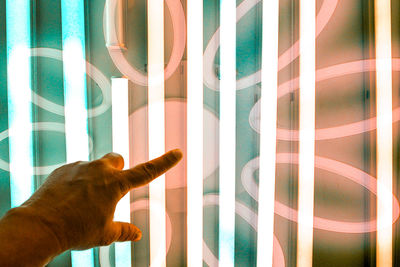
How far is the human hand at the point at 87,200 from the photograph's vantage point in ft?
1.60

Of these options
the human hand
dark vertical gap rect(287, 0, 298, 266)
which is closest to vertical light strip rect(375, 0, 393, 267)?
dark vertical gap rect(287, 0, 298, 266)

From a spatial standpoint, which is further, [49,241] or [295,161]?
[295,161]

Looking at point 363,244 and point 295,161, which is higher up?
point 295,161

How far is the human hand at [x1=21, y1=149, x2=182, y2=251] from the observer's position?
19.2 inches

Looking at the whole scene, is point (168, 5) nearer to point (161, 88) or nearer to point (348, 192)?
point (161, 88)

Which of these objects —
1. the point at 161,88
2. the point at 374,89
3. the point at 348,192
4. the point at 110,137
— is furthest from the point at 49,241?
the point at 374,89

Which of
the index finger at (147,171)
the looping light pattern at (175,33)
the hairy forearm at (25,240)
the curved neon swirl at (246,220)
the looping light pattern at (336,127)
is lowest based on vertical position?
the curved neon swirl at (246,220)

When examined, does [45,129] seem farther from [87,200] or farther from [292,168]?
[292,168]

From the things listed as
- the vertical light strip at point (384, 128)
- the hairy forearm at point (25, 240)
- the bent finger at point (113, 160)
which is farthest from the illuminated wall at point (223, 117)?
the hairy forearm at point (25, 240)

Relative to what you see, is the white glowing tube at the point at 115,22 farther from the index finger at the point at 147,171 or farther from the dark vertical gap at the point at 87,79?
the index finger at the point at 147,171

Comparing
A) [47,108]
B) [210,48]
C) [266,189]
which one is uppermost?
[210,48]

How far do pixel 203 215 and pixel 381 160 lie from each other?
66 centimetres

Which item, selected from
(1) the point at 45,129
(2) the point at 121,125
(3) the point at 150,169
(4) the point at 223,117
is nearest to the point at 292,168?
(4) the point at 223,117

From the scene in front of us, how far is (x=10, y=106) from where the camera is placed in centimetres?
83
